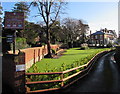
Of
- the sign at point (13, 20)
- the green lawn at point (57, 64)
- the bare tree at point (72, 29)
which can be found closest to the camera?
the sign at point (13, 20)

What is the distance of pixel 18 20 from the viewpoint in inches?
334

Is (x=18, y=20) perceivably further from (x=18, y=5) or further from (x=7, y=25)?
(x=18, y=5)

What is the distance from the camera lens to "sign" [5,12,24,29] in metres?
8.31

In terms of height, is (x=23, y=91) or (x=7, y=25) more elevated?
(x=7, y=25)

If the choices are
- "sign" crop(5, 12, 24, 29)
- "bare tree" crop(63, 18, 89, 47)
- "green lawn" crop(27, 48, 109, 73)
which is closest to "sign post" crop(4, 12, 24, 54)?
"sign" crop(5, 12, 24, 29)

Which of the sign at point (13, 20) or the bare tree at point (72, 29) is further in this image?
the bare tree at point (72, 29)

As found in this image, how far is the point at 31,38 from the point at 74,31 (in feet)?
77.3

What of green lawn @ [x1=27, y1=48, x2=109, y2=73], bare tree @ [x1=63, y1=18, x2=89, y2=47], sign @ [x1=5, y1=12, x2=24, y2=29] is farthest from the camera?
bare tree @ [x1=63, y1=18, x2=89, y2=47]

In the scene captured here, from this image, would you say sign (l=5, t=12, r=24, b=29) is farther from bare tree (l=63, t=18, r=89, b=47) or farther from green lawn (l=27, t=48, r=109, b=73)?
bare tree (l=63, t=18, r=89, b=47)

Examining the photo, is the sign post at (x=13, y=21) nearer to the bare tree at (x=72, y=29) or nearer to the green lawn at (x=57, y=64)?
the green lawn at (x=57, y=64)

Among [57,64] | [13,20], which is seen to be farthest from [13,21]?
[57,64]

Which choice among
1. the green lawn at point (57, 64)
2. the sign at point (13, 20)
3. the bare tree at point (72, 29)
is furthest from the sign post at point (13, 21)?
the bare tree at point (72, 29)

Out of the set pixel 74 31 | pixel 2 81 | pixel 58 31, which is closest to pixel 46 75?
pixel 2 81

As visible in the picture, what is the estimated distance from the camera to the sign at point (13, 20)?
8.31 metres
